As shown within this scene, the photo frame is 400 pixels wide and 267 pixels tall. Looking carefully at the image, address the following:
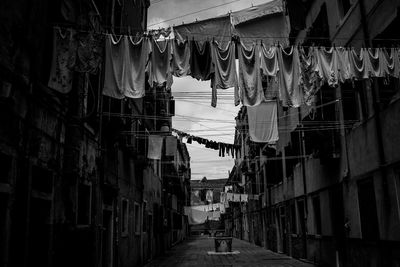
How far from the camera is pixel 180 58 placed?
29.1 ft

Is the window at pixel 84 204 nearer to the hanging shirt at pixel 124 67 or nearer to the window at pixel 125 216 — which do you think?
the hanging shirt at pixel 124 67

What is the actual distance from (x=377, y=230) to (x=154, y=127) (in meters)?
13.9

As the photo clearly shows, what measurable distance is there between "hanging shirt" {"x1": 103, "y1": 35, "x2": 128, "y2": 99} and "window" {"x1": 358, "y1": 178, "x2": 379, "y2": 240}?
762 centimetres

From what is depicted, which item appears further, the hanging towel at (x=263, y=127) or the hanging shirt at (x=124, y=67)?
the hanging towel at (x=263, y=127)

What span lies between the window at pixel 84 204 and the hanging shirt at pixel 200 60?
3.71 m

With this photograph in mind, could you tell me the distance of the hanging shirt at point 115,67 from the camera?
8445 mm

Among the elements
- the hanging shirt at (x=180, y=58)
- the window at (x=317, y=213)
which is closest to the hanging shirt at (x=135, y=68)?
the hanging shirt at (x=180, y=58)

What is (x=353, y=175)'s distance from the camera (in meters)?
13.1

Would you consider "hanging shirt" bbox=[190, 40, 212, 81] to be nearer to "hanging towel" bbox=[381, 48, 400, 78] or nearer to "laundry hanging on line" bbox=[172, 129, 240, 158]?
"hanging towel" bbox=[381, 48, 400, 78]

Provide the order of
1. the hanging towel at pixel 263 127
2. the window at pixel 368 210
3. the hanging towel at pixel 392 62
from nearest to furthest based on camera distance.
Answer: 1. the hanging towel at pixel 392 62
2. the window at pixel 368 210
3. the hanging towel at pixel 263 127

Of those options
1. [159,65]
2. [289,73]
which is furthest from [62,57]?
[289,73]

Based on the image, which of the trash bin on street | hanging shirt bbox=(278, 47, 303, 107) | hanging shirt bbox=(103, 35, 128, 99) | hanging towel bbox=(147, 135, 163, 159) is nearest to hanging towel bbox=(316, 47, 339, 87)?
hanging shirt bbox=(278, 47, 303, 107)

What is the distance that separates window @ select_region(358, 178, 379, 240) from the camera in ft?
38.4

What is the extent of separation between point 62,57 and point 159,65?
6.65 ft
